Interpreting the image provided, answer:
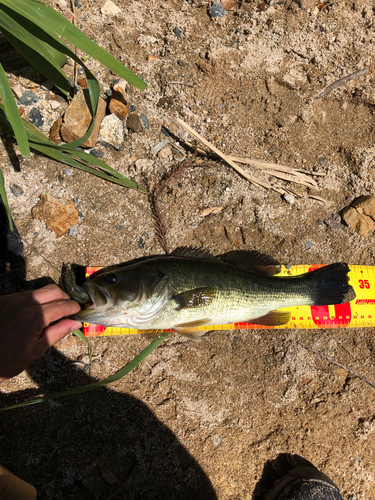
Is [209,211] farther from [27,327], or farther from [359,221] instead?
[27,327]

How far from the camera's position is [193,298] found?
2.87 m

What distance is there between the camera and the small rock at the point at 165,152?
11.3 feet

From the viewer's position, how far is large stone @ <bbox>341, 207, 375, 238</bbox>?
3.46 m

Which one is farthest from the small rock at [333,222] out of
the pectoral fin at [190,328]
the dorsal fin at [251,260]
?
the pectoral fin at [190,328]

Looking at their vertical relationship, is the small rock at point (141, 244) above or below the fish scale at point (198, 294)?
above

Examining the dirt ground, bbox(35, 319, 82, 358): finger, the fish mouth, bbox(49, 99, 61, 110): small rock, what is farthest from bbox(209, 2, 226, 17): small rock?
bbox(35, 319, 82, 358): finger

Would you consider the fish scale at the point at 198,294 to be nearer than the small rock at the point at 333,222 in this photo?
Yes

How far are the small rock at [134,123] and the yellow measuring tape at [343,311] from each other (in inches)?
89.1

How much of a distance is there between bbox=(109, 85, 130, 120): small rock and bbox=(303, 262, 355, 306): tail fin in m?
2.67

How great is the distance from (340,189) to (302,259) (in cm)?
94

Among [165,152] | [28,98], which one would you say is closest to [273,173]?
[165,152]

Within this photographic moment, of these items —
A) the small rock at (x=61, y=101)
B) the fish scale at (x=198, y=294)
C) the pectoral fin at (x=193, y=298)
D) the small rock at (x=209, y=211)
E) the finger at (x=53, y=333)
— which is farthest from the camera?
the small rock at (x=209, y=211)

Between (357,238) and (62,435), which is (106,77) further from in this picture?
(62,435)

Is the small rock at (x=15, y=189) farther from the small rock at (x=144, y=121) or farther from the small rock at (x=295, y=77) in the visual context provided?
the small rock at (x=295, y=77)
